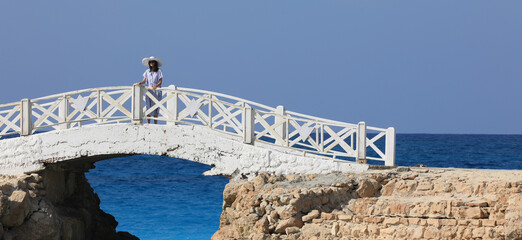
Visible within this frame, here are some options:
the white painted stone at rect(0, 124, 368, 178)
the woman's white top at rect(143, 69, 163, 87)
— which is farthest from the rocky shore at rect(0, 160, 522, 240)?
the woman's white top at rect(143, 69, 163, 87)

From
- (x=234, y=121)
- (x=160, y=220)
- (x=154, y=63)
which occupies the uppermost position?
(x=154, y=63)

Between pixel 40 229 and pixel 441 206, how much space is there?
21.2 feet

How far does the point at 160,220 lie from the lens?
27.0 m

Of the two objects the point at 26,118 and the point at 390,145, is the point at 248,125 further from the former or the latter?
the point at 26,118

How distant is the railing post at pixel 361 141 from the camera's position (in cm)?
1243

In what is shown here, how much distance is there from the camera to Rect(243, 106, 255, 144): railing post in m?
13.0

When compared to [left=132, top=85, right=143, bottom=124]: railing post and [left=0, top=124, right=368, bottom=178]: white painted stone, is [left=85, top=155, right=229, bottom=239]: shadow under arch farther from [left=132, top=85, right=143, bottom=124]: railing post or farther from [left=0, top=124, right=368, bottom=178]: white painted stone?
[left=132, top=85, right=143, bottom=124]: railing post

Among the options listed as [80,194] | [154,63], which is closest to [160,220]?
[80,194]

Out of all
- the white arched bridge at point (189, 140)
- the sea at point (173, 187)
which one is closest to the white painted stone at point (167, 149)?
the white arched bridge at point (189, 140)

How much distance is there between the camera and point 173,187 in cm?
3522

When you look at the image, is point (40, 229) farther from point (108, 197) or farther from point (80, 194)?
point (108, 197)

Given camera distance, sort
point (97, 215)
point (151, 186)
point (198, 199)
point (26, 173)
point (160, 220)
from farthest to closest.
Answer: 1. point (151, 186)
2. point (198, 199)
3. point (160, 220)
4. point (97, 215)
5. point (26, 173)

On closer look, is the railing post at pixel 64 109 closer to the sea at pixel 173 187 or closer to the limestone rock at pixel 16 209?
the limestone rock at pixel 16 209

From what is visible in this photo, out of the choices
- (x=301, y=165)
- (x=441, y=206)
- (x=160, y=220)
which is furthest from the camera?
(x=160, y=220)
